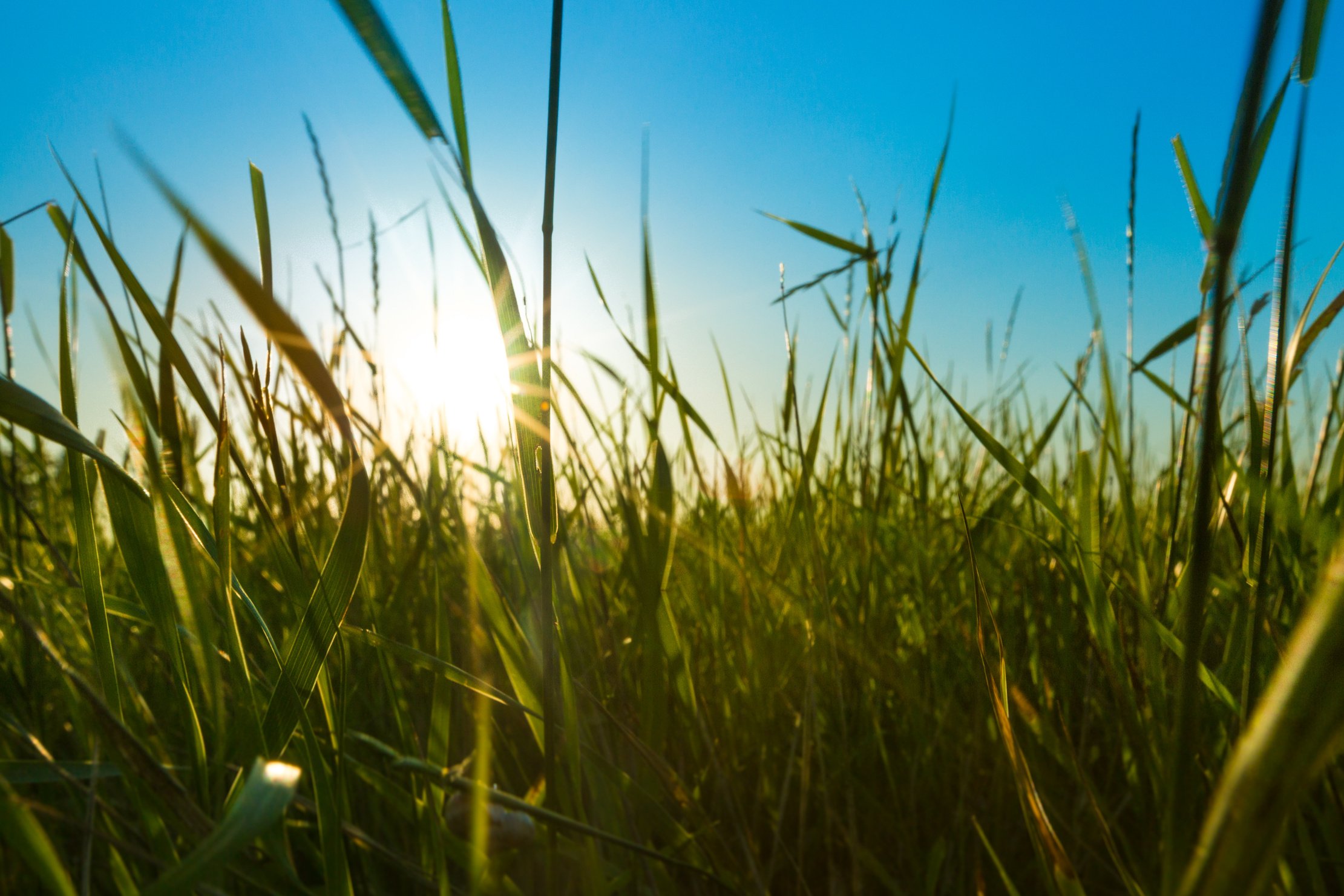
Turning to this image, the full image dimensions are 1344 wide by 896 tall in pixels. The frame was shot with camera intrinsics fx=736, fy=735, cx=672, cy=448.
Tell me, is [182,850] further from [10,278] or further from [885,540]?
[885,540]

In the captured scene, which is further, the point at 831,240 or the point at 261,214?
the point at 831,240

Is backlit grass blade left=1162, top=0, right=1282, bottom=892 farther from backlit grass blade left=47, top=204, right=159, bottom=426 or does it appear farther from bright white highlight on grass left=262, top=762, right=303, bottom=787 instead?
backlit grass blade left=47, top=204, right=159, bottom=426

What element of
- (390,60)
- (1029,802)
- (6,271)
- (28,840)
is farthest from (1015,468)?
(6,271)

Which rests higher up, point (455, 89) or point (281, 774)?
point (455, 89)

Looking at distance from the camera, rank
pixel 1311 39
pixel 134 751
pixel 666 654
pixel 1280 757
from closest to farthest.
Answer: pixel 1280 757 → pixel 134 751 → pixel 1311 39 → pixel 666 654

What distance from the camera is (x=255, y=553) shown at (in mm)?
1587

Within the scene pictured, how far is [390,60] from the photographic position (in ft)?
1.03

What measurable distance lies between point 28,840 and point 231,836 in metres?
0.09

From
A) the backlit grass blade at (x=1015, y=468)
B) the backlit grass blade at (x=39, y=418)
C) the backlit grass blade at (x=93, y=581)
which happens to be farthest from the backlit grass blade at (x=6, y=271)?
the backlit grass blade at (x=1015, y=468)

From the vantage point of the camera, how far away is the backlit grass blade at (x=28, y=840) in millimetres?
283

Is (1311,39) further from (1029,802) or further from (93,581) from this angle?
(93,581)

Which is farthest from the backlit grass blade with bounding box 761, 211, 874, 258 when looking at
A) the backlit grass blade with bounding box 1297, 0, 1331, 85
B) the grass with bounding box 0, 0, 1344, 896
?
the backlit grass blade with bounding box 1297, 0, 1331, 85

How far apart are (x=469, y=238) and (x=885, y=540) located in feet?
3.06

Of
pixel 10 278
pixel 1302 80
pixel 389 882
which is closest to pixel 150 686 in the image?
pixel 389 882
